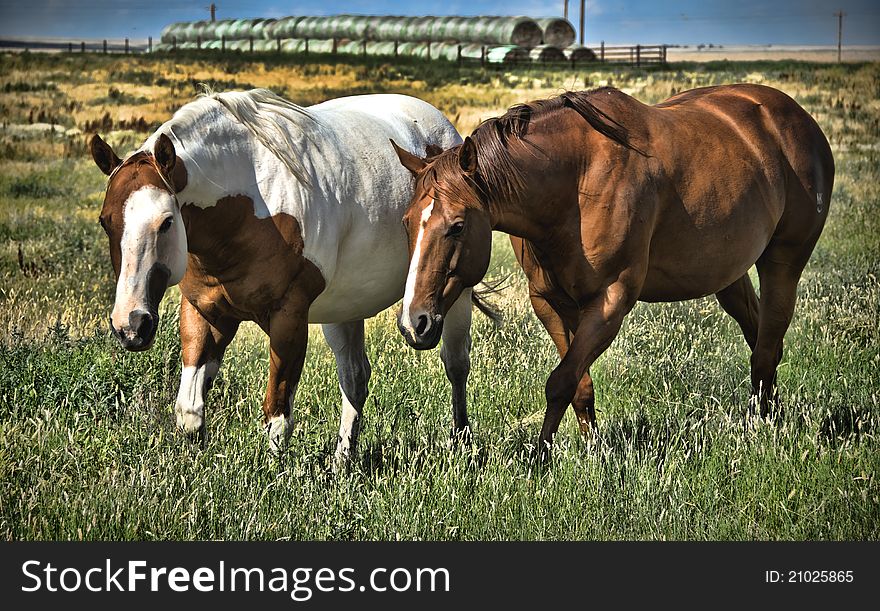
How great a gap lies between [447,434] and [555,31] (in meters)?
59.9

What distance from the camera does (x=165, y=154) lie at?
4.33m

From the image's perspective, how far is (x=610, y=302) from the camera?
5.22m

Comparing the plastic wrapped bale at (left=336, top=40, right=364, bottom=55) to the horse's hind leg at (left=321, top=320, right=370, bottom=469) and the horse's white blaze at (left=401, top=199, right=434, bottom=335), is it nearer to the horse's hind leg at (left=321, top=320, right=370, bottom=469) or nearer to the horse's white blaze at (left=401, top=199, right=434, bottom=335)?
the horse's hind leg at (left=321, top=320, right=370, bottom=469)

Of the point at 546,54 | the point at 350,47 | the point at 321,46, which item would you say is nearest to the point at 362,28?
the point at 350,47

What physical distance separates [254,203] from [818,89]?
33.2 meters

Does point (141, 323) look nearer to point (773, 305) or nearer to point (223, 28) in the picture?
point (773, 305)

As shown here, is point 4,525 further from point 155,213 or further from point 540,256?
point 540,256

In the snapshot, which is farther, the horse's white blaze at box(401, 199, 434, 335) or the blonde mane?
the blonde mane

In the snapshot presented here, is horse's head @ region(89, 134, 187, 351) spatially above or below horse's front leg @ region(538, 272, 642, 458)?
above

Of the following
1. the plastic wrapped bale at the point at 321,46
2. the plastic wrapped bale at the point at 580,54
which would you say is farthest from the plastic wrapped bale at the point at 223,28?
the plastic wrapped bale at the point at 580,54

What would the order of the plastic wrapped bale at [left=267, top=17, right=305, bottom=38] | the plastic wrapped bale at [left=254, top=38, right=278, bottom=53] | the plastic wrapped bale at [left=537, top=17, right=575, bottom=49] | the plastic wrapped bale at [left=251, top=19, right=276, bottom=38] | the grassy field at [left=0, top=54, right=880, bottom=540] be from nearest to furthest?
the grassy field at [left=0, top=54, right=880, bottom=540] → the plastic wrapped bale at [left=254, top=38, right=278, bottom=53] → the plastic wrapped bale at [left=537, top=17, right=575, bottom=49] → the plastic wrapped bale at [left=267, top=17, right=305, bottom=38] → the plastic wrapped bale at [left=251, top=19, right=276, bottom=38]

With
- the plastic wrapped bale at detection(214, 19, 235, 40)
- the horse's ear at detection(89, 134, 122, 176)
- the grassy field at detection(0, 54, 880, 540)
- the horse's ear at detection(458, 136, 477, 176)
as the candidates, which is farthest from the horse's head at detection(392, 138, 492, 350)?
the plastic wrapped bale at detection(214, 19, 235, 40)

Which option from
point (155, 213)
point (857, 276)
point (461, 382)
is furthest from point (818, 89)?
point (155, 213)

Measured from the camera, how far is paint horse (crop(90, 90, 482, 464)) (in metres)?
4.29
